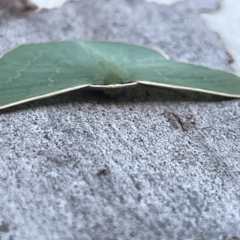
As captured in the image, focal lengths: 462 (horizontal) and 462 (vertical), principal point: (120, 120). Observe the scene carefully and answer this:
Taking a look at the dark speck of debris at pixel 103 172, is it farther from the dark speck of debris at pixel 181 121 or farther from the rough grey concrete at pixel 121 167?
the dark speck of debris at pixel 181 121

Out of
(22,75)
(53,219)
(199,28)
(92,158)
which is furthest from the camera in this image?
(199,28)

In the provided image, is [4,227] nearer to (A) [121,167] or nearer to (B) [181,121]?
(A) [121,167]

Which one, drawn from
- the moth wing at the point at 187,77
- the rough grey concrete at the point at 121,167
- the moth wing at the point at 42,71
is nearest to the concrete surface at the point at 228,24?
the moth wing at the point at 187,77

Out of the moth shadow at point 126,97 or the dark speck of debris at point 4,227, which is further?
the moth shadow at point 126,97

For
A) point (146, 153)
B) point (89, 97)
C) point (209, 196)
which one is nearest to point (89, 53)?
point (89, 97)

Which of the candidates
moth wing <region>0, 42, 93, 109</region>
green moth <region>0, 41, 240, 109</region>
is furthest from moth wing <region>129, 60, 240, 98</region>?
moth wing <region>0, 42, 93, 109</region>

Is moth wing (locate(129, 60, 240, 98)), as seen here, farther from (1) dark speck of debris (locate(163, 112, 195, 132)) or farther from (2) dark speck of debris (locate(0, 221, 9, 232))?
(2) dark speck of debris (locate(0, 221, 9, 232))

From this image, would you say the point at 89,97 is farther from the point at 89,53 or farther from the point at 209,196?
the point at 209,196
